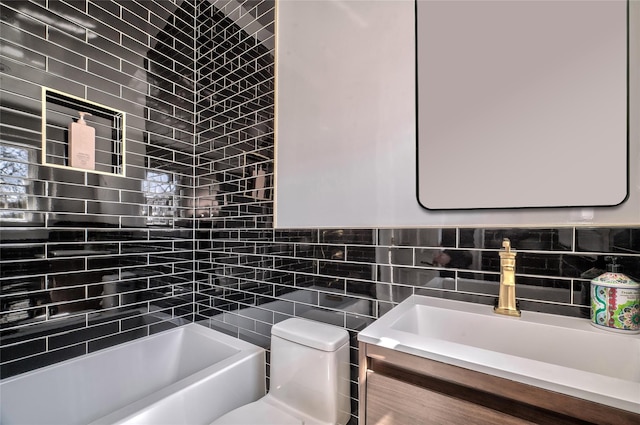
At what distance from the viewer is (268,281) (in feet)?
5.79

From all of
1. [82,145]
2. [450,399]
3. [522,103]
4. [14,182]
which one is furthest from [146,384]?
[522,103]

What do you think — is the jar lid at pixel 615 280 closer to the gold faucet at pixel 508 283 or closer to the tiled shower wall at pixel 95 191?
the gold faucet at pixel 508 283

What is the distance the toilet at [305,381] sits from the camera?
126 cm

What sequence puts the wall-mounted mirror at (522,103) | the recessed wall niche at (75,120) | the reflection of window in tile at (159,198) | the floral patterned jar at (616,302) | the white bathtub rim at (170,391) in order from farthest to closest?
the reflection of window in tile at (159,198)
the recessed wall niche at (75,120)
the white bathtub rim at (170,391)
the wall-mounted mirror at (522,103)
the floral patterned jar at (616,302)

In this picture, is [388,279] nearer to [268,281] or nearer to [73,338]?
[268,281]

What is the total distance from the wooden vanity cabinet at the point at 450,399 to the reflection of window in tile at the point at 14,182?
1.80 m

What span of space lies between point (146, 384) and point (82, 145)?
1538 millimetres

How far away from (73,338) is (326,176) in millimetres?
1710

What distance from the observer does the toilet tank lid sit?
1.28m

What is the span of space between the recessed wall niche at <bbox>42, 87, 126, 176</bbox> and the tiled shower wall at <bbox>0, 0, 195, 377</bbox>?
25mm

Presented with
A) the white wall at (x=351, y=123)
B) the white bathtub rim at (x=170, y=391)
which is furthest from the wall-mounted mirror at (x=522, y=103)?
the white bathtub rim at (x=170, y=391)

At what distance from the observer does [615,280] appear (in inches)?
33.1

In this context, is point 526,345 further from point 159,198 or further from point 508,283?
point 159,198

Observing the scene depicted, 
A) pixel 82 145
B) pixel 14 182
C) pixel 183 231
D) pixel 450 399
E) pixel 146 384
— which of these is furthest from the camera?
pixel 183 231
